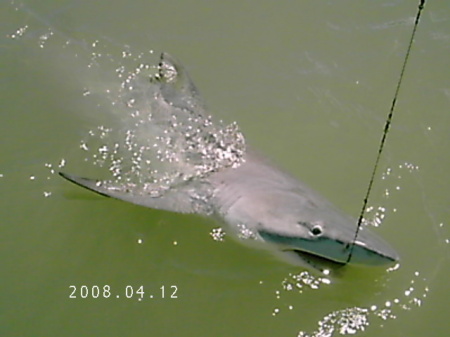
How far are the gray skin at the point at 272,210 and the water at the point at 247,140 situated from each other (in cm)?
16

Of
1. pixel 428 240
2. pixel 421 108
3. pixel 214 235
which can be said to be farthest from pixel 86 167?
pixel 421 108

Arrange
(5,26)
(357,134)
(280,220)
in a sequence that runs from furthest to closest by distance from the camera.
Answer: (5,26) < (357,134) < (280,220)

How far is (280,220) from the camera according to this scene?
3.52 m

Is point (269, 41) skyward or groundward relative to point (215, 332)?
skyward

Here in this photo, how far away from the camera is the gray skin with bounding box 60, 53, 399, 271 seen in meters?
3.36

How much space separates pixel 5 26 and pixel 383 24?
3.89 metres

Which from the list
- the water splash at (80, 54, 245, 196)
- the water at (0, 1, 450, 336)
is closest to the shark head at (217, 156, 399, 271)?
the water at (0, 1, 450, 336)

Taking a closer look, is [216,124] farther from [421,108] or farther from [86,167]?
[421,108]

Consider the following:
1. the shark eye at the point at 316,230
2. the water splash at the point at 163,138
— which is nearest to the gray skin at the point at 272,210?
the shark eye at the point at 316,230

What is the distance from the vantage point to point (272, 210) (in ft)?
11.8

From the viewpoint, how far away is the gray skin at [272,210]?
132 inches

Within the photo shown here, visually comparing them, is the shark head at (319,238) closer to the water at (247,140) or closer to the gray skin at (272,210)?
the gray skin at (272,210)

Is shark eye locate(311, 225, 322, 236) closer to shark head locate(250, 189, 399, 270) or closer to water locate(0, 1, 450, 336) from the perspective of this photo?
shark head locate(250, 189, 399, 270)

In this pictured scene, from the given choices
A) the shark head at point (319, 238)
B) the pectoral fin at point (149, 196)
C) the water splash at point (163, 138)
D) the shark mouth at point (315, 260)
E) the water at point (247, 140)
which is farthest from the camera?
the water splash at point (163, 138)
